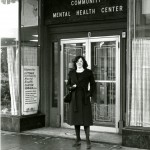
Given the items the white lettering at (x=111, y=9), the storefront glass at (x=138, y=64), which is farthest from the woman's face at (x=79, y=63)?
the white lettering at (x=111, y=9)

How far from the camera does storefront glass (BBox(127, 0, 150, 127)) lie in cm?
667

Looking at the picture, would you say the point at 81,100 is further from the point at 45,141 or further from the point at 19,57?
the point at 19,57

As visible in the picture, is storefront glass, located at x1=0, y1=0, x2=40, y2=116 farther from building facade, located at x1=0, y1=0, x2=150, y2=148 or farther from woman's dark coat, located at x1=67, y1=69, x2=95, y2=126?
woman's dark coat, located at x1=67, y1=69, x2=95, y2=126

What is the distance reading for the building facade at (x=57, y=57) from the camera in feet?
25.4

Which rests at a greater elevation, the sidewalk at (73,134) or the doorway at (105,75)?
the doorway at (105,75)

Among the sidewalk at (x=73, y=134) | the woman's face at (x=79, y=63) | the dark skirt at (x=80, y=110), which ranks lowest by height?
the sidewalk at (x=73, y=134)

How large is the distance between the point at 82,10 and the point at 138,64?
220cm

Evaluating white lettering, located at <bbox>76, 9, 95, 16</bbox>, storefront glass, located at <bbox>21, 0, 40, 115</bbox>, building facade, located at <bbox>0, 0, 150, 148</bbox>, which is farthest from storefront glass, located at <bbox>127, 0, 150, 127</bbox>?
storefront glass, located at <bbox>21, 0, 40, 115</bbox>

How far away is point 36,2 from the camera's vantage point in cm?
873

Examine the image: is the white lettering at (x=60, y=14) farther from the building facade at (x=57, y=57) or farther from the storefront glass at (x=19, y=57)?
the storefront glass at (x=19, y=57)

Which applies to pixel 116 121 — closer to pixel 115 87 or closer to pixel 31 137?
pixel 115 87

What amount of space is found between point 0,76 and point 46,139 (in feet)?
7.49

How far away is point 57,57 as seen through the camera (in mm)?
8695

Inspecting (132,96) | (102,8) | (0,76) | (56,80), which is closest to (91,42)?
(102,8)
